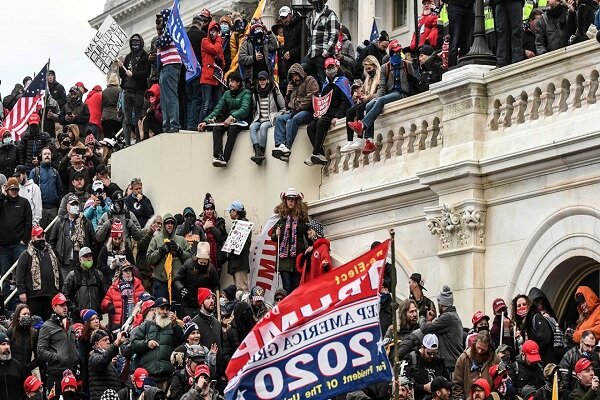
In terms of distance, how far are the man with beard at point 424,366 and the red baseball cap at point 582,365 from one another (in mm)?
2551

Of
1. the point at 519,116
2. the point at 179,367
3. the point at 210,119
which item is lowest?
the point at 179,367

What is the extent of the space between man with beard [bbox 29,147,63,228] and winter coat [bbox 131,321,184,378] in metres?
7.52

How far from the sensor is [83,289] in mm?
32188

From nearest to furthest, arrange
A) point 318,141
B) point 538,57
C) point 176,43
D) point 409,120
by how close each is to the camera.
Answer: point 538,57, point 409,120, point 318,141, point 176,43

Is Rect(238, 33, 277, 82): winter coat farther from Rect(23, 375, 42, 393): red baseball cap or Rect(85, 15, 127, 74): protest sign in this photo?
Rect(85, 15, 127, 74): protest sign

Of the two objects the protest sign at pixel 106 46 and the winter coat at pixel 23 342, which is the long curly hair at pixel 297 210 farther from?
the protest sign at pixel 106 46

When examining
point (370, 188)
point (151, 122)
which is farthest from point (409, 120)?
point (151, 122)

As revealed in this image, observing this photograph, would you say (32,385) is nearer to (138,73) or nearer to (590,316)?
(590,316)

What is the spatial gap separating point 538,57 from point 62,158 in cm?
1099

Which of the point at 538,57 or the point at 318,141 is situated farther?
the point at 318,141

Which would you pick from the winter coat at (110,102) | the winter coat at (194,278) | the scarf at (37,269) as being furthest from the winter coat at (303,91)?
the winter coat at (110,102)

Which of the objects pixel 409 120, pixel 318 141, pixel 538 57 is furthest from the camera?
pixel 318 141

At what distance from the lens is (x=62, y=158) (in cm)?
3672

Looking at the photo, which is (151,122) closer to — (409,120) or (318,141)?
(318,141)
